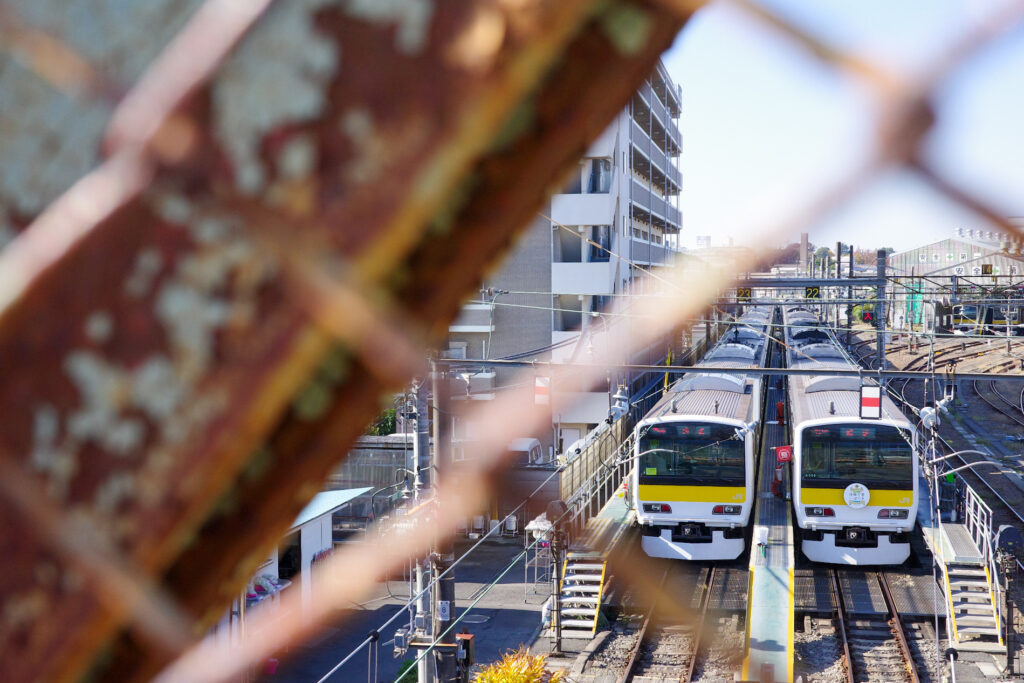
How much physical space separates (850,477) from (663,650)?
3199mm

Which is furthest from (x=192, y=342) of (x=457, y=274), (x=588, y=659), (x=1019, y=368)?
(x=1019, y=368)

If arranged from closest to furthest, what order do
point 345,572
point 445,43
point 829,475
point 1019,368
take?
point 445,43 < point 345,572 < point 829,475 < point 1019,368

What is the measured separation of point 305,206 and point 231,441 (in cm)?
13

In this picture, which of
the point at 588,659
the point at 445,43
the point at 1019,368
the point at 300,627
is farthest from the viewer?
the point at 1019,368

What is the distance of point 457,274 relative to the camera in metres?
0.51

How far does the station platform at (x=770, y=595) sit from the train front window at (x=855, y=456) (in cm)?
94

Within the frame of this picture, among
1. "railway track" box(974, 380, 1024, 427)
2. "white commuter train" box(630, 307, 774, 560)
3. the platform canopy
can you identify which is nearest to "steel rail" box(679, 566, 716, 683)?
"white commuter train" box(630, 307, 774, 560)

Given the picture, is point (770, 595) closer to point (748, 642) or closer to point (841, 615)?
point (841, 615)

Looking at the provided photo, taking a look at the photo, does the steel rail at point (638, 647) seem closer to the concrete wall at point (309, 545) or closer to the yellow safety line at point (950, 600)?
the yellow safety line at point (950, 600)

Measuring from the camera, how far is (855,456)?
10.8 m

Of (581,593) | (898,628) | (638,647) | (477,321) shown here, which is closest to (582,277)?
(477,321)

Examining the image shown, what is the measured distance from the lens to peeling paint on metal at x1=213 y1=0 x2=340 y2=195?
44 cm

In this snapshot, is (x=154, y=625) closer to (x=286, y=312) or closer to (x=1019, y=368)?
(x=286, y=312)

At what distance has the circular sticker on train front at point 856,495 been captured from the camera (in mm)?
10938
